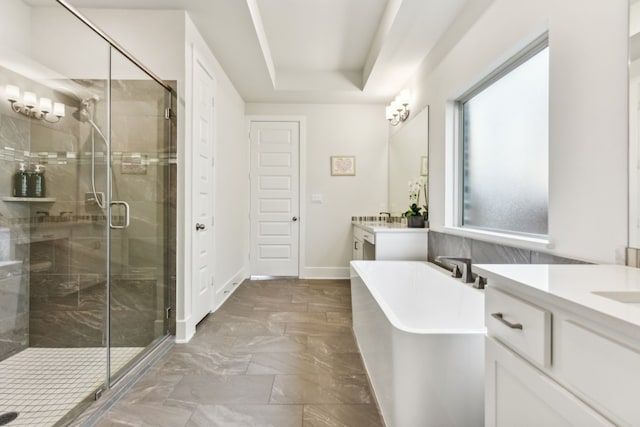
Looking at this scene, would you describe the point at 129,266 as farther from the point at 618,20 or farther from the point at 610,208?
the point at 618,20

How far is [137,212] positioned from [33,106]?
2.88ft

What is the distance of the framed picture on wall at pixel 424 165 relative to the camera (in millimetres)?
3182

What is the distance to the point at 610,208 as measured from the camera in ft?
3.96

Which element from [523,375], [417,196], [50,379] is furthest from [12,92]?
[417,196]

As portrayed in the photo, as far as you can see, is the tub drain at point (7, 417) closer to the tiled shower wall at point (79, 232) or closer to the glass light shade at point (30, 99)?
the tiled shower wall at point (79, 232)

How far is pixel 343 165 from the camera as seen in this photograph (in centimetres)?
468

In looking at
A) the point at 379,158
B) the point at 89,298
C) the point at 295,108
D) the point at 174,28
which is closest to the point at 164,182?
the point at 89,298

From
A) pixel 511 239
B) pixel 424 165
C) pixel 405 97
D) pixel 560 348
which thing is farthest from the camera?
pixel 405 97

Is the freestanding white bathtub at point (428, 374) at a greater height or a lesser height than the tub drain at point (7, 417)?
greater

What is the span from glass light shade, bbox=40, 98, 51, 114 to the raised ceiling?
31.9 inches

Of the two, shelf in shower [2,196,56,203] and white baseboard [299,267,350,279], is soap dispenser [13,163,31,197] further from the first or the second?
white baseboard [299,267,350,279]

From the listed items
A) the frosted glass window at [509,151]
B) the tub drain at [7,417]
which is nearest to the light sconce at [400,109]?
the frosted glass window at [509,151]

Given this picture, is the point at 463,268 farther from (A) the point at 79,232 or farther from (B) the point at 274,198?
(B) the point at 274,198

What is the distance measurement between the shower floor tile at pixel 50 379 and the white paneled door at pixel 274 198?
2.60 m
